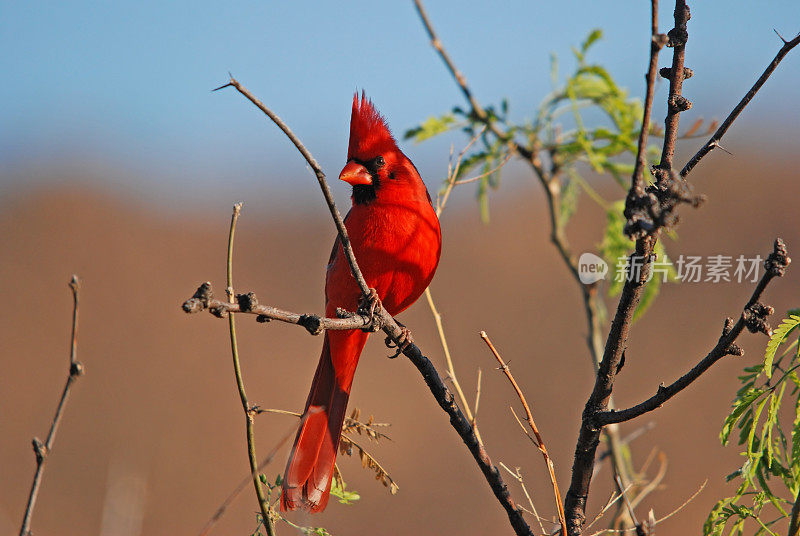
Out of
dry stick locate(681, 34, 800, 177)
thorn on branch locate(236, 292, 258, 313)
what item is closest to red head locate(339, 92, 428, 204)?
dry stick locate(681, 34, 800, 177)

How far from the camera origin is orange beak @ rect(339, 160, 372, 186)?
2.52 meters

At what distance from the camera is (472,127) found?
9.30 feet

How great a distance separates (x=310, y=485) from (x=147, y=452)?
773cm

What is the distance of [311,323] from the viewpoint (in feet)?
4.07

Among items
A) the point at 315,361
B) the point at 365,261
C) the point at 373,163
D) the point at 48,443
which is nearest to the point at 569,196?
the point at 373,163

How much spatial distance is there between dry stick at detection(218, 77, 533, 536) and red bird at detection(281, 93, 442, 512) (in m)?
0.43

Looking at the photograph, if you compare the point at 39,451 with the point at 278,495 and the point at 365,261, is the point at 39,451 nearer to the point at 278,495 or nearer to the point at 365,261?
the point at 278,495

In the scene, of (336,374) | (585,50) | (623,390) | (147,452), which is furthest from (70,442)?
(585,50)

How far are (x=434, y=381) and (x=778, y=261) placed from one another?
800mm

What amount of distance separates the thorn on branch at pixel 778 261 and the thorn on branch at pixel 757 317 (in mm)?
68

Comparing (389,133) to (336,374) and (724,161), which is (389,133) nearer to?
(336,374)

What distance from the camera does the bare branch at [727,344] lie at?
3.50ft

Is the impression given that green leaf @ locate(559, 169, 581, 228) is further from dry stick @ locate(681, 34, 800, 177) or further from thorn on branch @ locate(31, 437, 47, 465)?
thorn on branch @ locate(31, 437, 47, 465)

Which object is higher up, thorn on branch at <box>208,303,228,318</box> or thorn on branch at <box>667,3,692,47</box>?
thorn on branch at <box>667,3,692,47</box>
